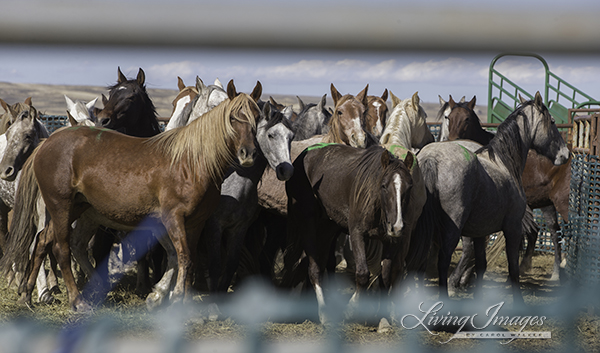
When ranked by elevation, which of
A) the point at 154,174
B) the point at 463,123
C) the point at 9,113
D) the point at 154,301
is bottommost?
the point at 154,301

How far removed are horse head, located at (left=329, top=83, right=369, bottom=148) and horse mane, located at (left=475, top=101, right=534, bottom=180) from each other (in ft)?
3.48

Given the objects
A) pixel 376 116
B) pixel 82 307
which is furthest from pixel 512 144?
pixel 82 307

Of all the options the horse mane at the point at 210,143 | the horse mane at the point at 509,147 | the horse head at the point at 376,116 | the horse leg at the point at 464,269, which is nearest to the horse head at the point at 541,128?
the horse mane at the point at 509,147

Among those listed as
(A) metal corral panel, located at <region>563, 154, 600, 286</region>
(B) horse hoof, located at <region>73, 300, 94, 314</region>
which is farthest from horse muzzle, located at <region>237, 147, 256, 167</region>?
(A) metal corral panel, located at <region>563, 154, 600, 286</region>

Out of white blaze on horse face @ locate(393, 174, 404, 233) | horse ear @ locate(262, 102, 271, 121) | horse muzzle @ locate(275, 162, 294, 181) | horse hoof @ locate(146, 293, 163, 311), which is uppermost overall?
horse ear @ locate(262, 102, 271, 121)

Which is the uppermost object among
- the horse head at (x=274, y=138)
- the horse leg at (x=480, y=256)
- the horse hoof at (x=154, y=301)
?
the horse head at (x=274, y=138)

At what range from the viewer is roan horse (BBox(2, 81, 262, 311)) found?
11.6 ft

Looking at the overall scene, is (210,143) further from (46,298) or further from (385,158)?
(46,298)

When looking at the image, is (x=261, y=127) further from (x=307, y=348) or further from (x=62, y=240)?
(x=307, y=348)

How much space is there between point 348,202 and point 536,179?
3516 mm

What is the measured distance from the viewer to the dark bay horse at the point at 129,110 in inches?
196

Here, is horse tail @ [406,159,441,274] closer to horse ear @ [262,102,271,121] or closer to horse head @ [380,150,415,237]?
horse head @ [380,150,415,237]

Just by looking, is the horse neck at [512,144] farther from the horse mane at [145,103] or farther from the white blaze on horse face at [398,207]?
the horse mane at [145,103]

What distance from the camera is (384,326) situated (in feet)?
12.5
